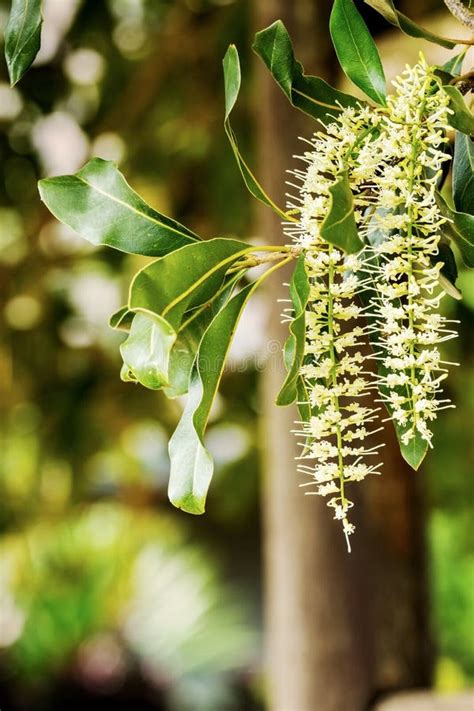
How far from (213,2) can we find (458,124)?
6.28 feet

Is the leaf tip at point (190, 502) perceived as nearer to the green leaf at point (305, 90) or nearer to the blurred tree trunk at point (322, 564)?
the green leaf at point (305, 90)

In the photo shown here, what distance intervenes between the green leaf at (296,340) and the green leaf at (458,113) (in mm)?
109

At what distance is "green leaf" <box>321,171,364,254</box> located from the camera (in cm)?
33

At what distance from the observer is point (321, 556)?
1.17 meters

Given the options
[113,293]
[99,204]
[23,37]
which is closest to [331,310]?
[99,204]

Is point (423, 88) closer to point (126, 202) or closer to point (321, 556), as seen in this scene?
point (126, 202)

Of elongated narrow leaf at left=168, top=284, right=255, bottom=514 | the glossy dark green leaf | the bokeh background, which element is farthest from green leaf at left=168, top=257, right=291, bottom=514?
the bokeh background

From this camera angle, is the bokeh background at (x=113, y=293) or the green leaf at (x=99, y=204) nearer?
the green leaf at (x=99, y=204)

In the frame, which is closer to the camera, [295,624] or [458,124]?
[458,124]

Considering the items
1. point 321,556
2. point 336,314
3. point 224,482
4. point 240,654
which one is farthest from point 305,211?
point 240,654

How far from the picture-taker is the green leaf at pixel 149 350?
0.37 metres

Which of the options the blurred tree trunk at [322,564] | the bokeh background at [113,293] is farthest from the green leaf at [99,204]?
the bokeh background at [113,293]

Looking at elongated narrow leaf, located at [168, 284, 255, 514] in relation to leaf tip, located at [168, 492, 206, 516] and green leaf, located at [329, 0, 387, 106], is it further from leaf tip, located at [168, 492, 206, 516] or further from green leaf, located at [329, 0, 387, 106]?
green leaf, located at [329, 0, 387, 106]

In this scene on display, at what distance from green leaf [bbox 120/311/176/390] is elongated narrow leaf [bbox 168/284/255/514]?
43 mm
